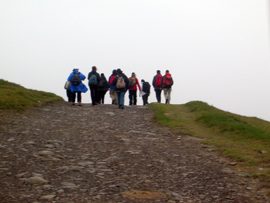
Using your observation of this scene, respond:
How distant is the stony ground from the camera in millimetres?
6004

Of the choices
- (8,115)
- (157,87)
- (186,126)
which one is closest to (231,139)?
(186,126)

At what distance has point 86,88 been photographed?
18.4 meters

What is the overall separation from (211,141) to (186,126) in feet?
9.24

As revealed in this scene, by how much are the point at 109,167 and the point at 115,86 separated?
36.5ft

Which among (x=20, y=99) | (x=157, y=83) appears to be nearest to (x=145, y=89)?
(x=157, y=83)

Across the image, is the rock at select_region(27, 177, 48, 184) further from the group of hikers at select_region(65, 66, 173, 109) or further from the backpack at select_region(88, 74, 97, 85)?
the backpack at select_region(88, 74, 97, 85)

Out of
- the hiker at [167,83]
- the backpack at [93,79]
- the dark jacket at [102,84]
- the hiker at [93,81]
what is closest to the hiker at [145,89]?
the hiker at [167,83]

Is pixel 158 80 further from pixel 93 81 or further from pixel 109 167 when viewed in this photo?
pixel 109 167

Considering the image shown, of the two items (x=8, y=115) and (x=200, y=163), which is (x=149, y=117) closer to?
(x=8, y=115)

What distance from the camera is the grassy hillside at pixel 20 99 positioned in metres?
15.3

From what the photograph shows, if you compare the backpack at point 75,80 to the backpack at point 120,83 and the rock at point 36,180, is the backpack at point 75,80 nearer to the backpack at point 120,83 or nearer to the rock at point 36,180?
the backpack at point 120,83

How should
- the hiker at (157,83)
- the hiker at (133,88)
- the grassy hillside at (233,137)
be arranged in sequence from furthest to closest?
the hiker at (157,83), the hiker at (133,88), the grassy hillside at (233,137)

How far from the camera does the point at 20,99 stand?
55.0 feet

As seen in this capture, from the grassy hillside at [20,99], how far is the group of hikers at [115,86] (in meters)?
1.32
